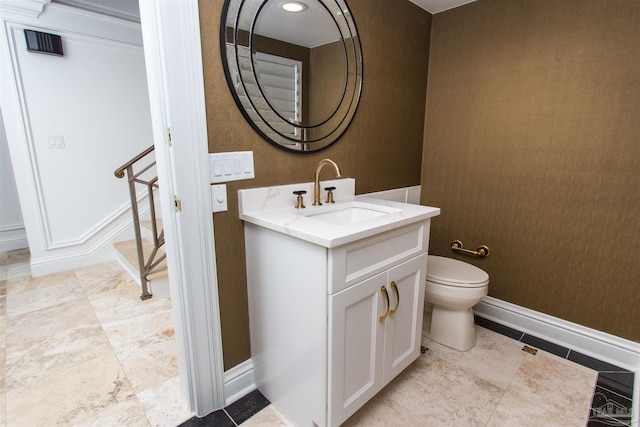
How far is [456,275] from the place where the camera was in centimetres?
179

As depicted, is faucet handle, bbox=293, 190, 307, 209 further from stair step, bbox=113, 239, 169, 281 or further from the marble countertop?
stair step, bbox=113, 239, 169, 281

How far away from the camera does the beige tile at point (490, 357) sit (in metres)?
1.63

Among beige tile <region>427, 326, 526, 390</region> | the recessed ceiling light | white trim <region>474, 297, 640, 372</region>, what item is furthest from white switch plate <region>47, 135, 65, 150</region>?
white trim <region>474, 297, 640, 372</region>

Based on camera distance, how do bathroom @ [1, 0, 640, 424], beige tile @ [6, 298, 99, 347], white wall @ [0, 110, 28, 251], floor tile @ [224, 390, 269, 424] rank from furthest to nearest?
white wall @ [0, 110, 28, 251] → beige tile @ [6, 298, 99, 347] → bathroom @ [1, 0, 640, 424] → floor tile @ [224, 390, 269, 424]

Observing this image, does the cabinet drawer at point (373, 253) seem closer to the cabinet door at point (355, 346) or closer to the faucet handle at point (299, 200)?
the cabinet door at point (355, 346)

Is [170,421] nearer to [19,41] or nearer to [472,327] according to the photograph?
[472,327]

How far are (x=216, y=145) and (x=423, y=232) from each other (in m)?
1.01

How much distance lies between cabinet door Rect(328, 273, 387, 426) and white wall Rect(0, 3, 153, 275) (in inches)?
116

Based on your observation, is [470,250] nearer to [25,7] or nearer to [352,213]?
[352,213]

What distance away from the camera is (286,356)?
132 cm

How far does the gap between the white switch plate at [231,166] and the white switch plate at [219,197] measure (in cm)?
3

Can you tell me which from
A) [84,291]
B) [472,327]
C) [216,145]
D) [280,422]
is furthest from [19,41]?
[472,327]

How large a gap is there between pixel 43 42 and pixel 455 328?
12.3ft

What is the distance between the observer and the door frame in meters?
1.12
